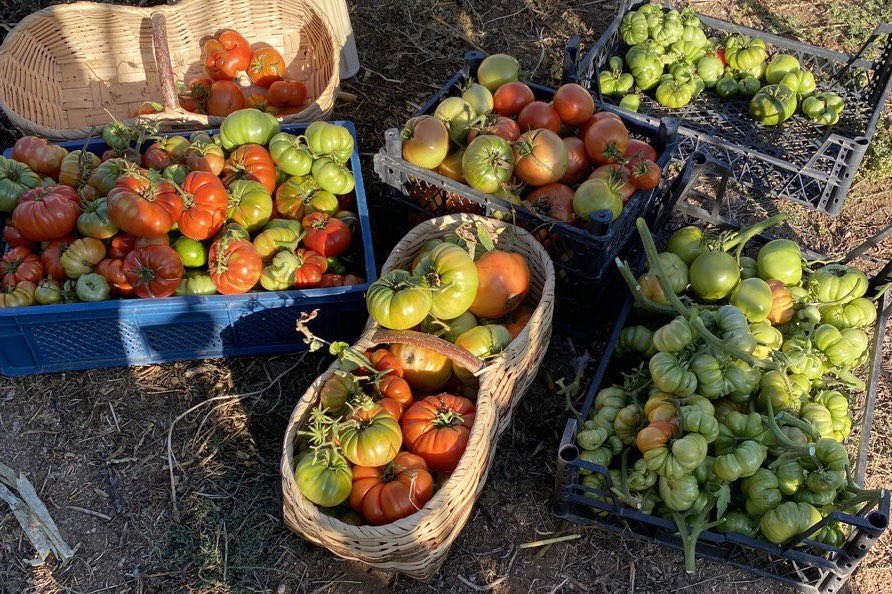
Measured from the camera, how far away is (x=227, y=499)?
3.29 metres

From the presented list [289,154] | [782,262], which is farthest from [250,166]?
[782,262]

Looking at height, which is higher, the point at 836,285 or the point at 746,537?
the point at 836,285

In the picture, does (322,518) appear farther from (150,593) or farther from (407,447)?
(150,593)

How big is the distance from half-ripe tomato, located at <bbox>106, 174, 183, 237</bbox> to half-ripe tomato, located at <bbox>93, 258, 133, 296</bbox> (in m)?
0.17

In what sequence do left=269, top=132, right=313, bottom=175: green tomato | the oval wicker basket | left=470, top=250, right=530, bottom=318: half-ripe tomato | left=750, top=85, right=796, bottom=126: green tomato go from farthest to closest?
left=750, top=85, right=796, bottom=126: green tomato → left=269, top=132, right=313, bottom=175: green tomato → left=470, top=250, right=530, bottom=318: half-ripe tomato → the oval wicker basket

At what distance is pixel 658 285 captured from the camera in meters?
3.47

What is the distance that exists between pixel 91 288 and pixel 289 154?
1112 millimetres

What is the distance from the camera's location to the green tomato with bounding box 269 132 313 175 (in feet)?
12.1

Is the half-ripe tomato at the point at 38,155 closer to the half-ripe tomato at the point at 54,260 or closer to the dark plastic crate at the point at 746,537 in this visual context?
the half-ripe tomato at the point at 54,260

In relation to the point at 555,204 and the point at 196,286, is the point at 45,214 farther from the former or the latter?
the point at 555,204

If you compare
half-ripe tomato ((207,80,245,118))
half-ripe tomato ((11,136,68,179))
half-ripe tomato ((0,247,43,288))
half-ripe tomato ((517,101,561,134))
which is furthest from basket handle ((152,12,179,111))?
half-ripe tomato ((517,101,561,134))

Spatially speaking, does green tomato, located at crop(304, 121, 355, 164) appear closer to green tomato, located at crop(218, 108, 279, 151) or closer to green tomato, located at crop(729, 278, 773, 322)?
green tomato, located at crop(218, 108, 279, 151)

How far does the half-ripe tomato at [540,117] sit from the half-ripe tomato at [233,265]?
151 centimetres

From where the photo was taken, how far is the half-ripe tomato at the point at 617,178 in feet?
11.4
